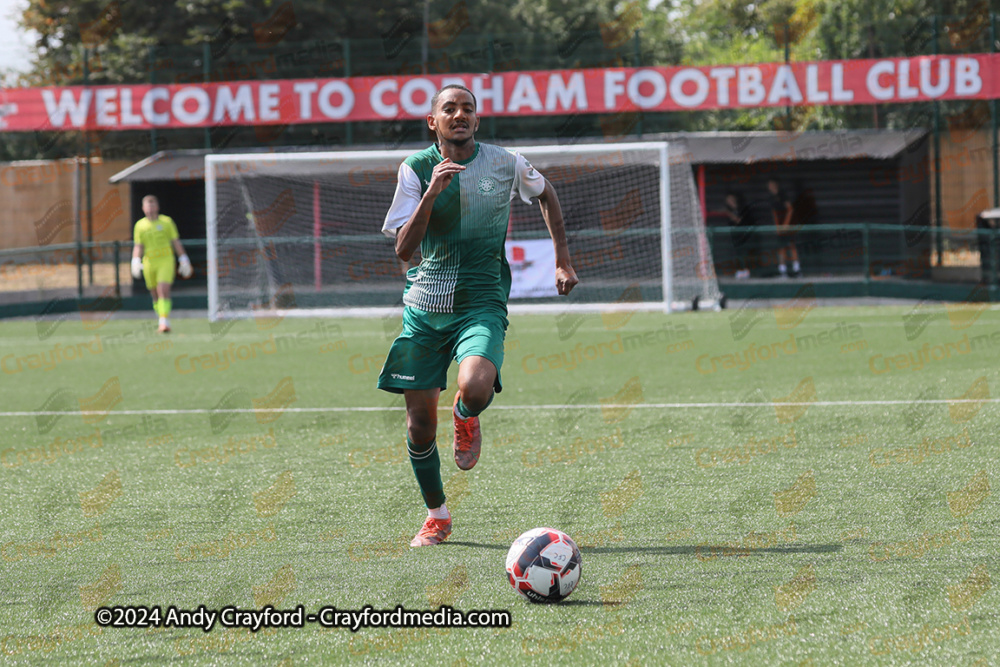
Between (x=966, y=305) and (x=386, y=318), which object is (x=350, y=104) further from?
(x=966, y=305)

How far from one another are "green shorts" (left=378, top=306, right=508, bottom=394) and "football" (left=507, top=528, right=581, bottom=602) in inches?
41.1

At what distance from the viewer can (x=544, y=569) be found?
13.7 ft

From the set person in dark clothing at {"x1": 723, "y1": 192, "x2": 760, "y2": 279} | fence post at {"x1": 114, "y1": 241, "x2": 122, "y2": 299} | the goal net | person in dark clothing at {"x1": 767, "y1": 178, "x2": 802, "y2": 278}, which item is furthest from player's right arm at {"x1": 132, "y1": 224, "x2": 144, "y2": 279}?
person in dark clothing at {"x1": 767, "y1": 178, "x2": 802, "y2": 278}

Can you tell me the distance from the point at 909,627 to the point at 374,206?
20.7m

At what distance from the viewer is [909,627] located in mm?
3789

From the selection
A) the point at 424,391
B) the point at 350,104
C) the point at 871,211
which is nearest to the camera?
the point at 424,391

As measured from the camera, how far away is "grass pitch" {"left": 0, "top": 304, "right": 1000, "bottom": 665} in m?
3.83

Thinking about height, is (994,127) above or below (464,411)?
above

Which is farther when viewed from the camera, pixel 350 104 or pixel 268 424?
pixel 350 104

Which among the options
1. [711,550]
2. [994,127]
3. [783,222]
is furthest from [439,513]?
[783,222]

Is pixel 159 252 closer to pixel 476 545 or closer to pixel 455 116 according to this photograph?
pixel 455 116

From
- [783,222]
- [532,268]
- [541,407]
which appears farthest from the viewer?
[783,222]

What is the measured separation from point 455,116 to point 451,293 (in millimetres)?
772

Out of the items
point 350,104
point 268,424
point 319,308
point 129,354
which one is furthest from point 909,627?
point 350,104
